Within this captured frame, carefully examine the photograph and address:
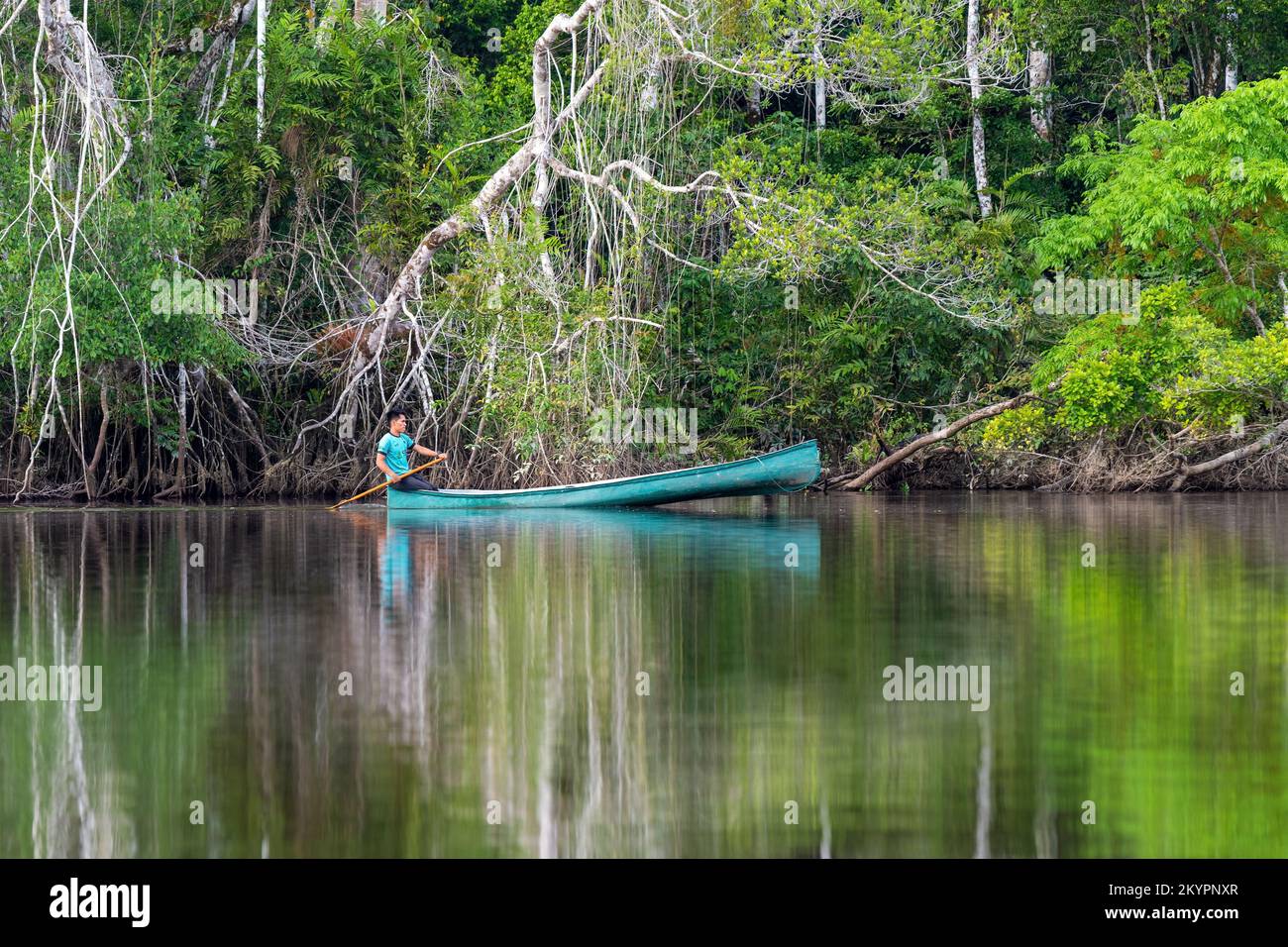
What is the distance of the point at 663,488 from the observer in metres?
20.8

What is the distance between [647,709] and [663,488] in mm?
13690

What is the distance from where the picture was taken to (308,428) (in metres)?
25.3

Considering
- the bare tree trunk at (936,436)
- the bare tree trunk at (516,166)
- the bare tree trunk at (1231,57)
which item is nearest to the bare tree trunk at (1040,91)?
the bare tree trunk at (1231,57)

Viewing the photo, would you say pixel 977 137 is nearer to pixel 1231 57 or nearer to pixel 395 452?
pixel 1231 57

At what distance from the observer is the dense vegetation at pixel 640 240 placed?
21.9 meters

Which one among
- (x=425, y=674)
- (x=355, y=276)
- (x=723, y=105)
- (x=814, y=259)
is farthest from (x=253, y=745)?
(x=723, y=105)

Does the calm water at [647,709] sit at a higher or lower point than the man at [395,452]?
lower

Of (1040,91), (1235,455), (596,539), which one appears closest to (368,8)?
(1040,91)

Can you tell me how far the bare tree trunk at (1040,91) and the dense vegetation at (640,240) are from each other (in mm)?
86

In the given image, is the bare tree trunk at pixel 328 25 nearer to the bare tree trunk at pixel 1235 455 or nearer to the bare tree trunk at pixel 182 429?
the bare tree trunk at pixel 182 429

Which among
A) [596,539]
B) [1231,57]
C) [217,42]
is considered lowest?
[596,539]

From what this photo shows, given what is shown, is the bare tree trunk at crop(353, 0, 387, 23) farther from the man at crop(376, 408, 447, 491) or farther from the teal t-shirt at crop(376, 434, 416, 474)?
the teal t-shirt at crop(376, 434, 416, 474)

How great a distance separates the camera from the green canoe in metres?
20.1
